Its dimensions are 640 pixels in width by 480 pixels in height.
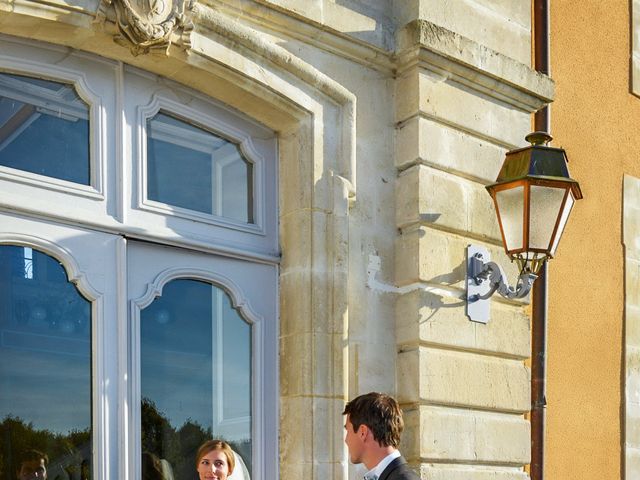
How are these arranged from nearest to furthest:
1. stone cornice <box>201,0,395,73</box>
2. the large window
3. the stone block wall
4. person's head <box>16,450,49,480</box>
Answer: person's head <box>16,450,49,480</box>, the large window, stone cornice <box>201,0,395,73</box>, the stone block wall

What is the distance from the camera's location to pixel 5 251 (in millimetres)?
5684

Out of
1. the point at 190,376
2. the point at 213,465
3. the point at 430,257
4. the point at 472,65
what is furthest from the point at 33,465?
the point at 472,65

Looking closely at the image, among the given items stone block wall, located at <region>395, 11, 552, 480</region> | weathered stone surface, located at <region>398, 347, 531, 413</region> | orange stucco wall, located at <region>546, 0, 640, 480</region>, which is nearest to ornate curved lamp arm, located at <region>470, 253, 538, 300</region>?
stone block wall, located at <region>395, 11, 552, 480</region>

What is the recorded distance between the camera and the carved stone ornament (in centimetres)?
581

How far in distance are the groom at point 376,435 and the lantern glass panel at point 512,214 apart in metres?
1.67

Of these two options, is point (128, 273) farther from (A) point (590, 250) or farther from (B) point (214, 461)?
(A) point (590, 250)

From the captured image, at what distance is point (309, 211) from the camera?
6496 mm

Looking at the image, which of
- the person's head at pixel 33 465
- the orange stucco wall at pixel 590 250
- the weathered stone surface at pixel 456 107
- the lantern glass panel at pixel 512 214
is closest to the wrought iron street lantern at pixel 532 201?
the lantern glass panel at pixel 512 214

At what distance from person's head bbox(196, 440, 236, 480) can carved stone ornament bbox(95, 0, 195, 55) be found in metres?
1.73

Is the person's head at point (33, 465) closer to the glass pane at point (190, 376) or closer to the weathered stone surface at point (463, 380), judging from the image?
the glass pane at point (190, 376)

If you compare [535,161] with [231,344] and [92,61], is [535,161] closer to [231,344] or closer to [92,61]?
[231,344]

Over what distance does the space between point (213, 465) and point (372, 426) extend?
929 millimetres

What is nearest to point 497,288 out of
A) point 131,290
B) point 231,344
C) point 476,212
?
point 476,212

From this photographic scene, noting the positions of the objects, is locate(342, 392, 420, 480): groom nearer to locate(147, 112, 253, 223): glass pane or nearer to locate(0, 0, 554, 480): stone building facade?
locate(0, 0, 554, 480): stone building facade
